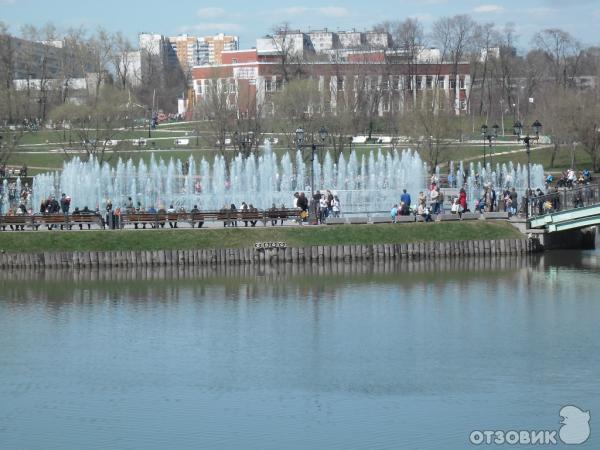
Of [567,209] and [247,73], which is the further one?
[247,73]

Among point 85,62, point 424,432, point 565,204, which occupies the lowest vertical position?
point 424,432

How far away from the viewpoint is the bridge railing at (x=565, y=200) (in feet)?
148

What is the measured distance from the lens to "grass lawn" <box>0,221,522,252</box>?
45.8m

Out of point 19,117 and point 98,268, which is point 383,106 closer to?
point 19,117

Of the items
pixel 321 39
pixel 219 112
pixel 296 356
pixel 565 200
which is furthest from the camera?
pixel 321 39

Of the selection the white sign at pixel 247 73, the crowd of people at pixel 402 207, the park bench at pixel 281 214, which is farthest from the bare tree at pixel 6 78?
the park bench at pixel 281 214

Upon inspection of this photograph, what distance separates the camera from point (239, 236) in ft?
151

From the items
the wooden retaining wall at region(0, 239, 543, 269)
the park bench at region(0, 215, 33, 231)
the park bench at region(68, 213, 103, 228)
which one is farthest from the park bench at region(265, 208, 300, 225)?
the park bench at region(0, 215, 33, 231)

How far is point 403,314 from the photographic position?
35.0 metres

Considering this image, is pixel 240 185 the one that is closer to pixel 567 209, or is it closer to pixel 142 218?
pixel 142 218

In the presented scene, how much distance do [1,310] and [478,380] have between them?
51.9 feet

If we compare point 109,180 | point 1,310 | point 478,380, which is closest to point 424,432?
point 478,380

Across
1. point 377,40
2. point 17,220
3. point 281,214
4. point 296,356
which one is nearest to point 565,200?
point 281,214

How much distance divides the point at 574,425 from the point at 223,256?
22.8 metres
